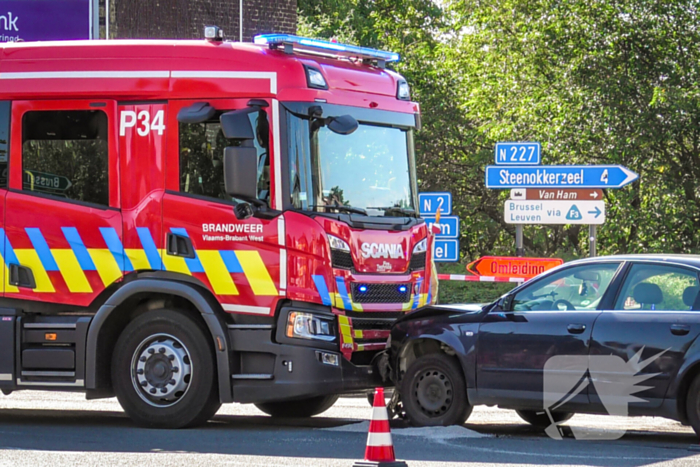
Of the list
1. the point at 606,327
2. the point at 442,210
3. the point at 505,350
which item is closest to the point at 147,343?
the point at 505,350

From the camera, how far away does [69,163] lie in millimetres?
10180

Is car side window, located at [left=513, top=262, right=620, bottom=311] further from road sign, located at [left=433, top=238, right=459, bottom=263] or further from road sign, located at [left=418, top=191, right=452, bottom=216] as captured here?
road sign, located at [left=418, top=191, right=452, bottom=216]

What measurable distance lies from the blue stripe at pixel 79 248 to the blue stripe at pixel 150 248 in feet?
1.72

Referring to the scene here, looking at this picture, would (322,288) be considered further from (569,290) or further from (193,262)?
(569,290)

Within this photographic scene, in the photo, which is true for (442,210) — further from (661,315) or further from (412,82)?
(412,82)

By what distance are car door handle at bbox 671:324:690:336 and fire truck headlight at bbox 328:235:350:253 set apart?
2.81m

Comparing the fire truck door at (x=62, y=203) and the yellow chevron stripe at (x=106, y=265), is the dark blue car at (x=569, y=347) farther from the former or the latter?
the fire truck door at (x=62, y=203)

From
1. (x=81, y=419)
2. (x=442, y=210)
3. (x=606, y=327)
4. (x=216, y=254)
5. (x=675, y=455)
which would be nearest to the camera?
(x=675, y=455)

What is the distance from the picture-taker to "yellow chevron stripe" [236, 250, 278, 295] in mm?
9781

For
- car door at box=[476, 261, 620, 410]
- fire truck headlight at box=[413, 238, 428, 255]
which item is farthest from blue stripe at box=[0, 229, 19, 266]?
car door at box=[476, 261, 620, 410]

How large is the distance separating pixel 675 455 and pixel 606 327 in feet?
3.79

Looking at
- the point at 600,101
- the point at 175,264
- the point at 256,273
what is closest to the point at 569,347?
the point at 256,273

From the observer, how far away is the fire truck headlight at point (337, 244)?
385 inches

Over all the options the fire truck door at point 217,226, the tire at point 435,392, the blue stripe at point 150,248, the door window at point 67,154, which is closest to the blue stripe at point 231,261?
the fire truck door at point 217,226
